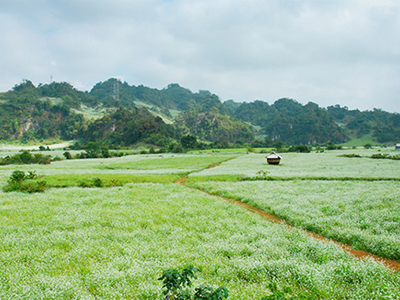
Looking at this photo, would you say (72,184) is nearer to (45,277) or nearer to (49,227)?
(49,227)

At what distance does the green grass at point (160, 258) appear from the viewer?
277 inches

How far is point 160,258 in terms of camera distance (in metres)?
9.07

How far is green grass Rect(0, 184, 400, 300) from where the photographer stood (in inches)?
277

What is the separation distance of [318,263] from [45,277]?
9.36 metres

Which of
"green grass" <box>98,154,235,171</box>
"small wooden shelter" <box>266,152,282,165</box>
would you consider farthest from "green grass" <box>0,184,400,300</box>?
"small wooden shelter" <box>266,152,282,165</box>

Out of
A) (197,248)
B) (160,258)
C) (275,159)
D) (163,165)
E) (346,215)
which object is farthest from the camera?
(163,165)

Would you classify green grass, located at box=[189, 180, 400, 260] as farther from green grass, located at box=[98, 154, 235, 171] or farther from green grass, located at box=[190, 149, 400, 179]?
green grass, located at box=[98, 154, 235, 171]

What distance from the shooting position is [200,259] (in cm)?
902

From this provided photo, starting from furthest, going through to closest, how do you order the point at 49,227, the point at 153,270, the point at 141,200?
the point at 141,200 < the point at 49,227 < the point at 153,270

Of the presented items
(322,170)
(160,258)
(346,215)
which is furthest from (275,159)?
(160,258)

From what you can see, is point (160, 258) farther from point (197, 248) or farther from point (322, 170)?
point (322, 170)

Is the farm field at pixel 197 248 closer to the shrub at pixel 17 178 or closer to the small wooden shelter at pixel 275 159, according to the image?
the shrub at pixel 17 178

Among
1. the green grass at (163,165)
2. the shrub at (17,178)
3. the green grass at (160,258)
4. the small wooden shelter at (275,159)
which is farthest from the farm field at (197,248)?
the small wooden shelter at (275,159)

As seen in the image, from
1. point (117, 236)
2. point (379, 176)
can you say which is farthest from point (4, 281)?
point (379, 176)
